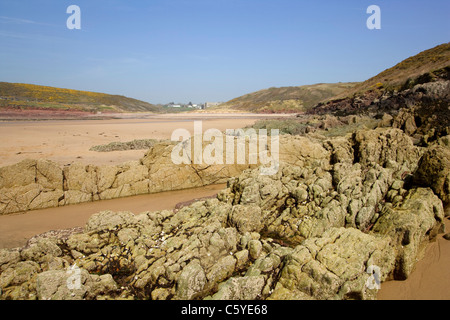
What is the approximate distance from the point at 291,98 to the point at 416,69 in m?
44.3

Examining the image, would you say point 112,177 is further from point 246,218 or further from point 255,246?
point 255,246

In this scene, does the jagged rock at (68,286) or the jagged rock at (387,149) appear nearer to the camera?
the jagged rock at (68,286)

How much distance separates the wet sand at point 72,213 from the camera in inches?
274

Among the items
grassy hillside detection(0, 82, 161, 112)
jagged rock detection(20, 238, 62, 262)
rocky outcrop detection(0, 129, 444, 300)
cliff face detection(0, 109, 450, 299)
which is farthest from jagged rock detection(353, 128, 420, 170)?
grassy hillside detection(0, 82, 161, 112)

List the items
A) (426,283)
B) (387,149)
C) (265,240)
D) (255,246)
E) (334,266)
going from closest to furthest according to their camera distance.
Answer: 1. (334,266)
2. (426,283)
3. (255,246)
4. (265,240)
5. (387,149)

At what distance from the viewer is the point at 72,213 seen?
27.3 ft

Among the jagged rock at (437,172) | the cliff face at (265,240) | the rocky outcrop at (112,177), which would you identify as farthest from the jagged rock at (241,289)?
the rocky outcrop at (112,177)

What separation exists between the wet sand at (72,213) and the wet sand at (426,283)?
5937mm

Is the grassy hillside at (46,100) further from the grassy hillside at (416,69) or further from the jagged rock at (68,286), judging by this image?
the jagged rock at (68,286)

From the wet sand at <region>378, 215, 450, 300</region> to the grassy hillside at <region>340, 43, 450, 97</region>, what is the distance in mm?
22875

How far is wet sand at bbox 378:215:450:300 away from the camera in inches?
176

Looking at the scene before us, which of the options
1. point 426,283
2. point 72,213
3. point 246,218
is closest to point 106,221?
point 72,213

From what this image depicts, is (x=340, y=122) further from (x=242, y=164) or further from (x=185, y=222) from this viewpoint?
(x=185, y=222)

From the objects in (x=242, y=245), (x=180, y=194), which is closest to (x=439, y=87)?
(x=180, y=194)
